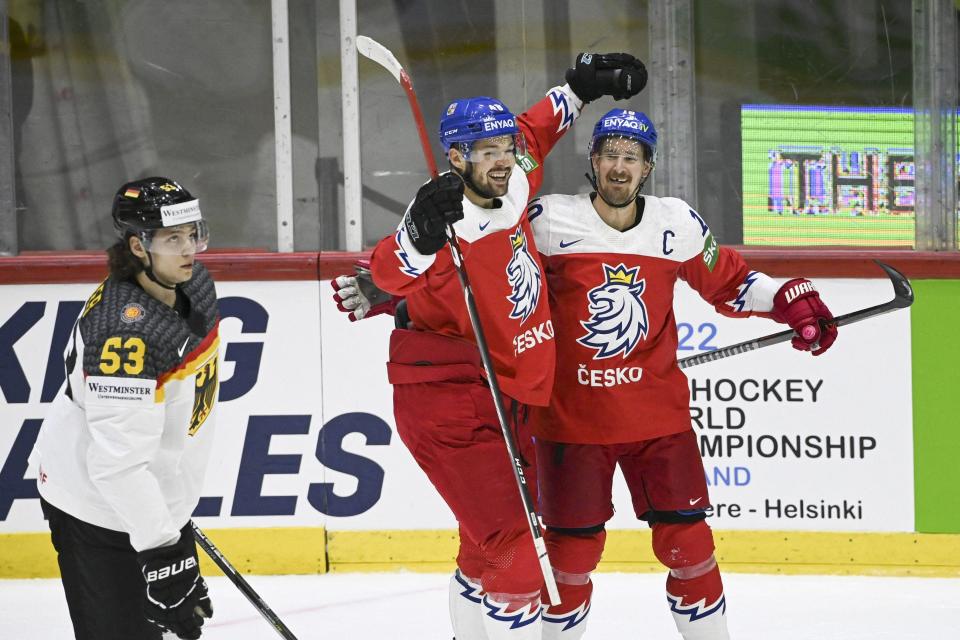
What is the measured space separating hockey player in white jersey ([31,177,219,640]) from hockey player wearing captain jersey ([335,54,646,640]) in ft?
1.67

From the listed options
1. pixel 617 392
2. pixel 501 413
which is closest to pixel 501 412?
pixel 501 413

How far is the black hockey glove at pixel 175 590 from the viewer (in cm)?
215

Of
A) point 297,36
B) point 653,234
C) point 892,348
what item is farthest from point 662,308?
point 297,36

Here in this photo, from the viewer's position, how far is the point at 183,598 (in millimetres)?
2209

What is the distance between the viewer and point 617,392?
2.88 metres

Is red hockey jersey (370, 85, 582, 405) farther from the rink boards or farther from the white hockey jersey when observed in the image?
the rink boards

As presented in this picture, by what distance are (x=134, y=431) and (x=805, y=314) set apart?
5.50ft

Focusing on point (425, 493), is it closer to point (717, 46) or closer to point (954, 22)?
point (717, 46)

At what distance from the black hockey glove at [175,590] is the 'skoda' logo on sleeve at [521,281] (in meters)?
0.87

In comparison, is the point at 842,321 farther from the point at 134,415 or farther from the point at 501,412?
the point at 134,415

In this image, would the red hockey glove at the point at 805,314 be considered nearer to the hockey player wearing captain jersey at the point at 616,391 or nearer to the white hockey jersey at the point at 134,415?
the hockey player wearing captain jersey at the point at 616,391

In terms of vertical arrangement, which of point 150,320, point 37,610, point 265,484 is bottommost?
point 37,610

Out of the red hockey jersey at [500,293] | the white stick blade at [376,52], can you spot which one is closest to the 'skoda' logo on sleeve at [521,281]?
the red hockey jersey at [500,293]

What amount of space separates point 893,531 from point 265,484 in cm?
221
